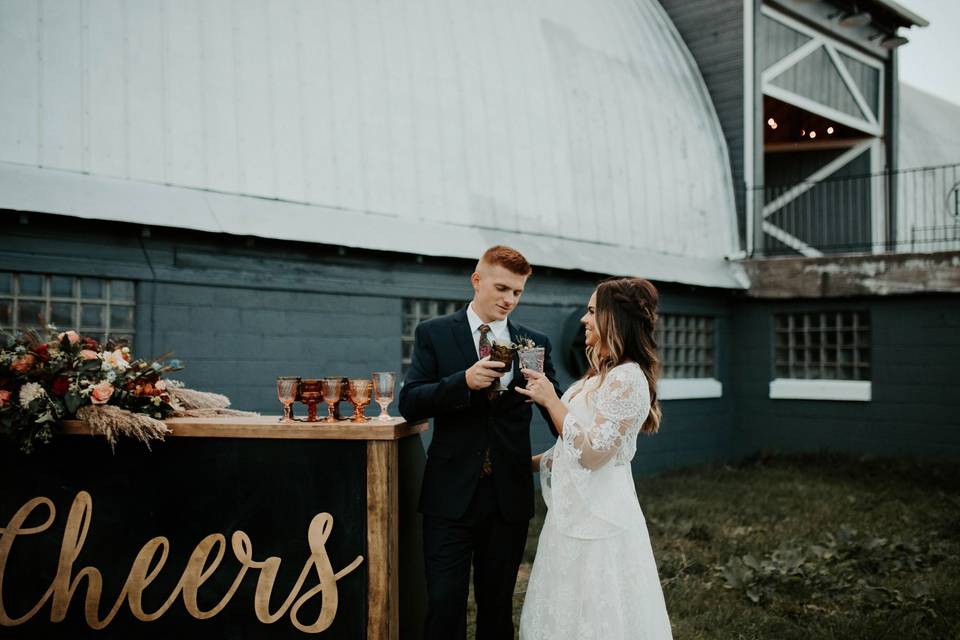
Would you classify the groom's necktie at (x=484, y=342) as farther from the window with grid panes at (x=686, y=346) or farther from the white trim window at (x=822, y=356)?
the white trim window at (x=822, y=356)

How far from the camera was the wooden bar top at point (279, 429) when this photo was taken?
3.74 meters

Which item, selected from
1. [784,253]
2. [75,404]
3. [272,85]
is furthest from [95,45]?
[784,253]

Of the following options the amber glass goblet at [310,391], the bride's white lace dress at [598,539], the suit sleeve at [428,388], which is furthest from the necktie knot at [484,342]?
the amber glass goblet at [310,391]

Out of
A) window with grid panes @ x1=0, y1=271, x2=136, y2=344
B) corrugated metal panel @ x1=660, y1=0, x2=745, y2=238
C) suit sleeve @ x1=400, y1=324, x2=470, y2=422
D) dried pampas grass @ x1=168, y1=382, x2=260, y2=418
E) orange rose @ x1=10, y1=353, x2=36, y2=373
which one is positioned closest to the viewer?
suit sleeve @ x1=400, y1=324, x2=470, y2=422

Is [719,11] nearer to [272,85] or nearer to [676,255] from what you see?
[676,255]

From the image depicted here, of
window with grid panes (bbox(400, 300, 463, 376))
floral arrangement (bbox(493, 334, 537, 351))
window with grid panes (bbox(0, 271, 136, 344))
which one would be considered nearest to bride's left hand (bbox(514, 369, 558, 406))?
floral arrangement (bbox(493, 334, 537, 351))

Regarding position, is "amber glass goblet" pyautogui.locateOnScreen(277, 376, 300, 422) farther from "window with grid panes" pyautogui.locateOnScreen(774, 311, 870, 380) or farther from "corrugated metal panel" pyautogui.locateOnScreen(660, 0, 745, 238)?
"corrugated metal panel" pyautogui.locateOnScreen(660, 0, 745, 238)

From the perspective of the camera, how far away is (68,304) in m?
6.97

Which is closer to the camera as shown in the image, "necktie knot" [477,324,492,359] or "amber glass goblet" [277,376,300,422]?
"necktie knot" [477,324,492,359]

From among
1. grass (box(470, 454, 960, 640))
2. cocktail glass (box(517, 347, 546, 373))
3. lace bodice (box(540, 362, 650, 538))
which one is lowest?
grass (box(470, 454, 960, 640))

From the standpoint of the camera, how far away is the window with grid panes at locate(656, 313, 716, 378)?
12.3 metres

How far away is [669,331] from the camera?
12.3 metres

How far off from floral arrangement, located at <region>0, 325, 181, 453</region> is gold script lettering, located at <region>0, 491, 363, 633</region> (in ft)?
1.21

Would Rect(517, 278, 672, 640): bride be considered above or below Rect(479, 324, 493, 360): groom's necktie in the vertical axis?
below
